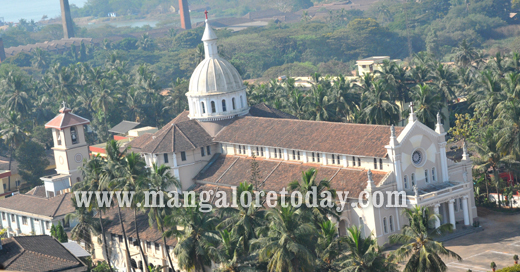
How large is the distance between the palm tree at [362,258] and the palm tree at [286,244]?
2746mm

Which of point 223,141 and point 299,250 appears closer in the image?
point 299,250

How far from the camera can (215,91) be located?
82125 millimetres

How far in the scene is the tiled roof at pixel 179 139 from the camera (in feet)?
255

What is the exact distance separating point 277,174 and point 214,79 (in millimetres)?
14694

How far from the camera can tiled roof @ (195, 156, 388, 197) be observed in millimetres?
67562

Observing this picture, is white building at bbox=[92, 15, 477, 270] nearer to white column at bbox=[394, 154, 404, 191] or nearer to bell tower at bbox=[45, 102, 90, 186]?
white column at bbox=[394, 154, 404, 191]

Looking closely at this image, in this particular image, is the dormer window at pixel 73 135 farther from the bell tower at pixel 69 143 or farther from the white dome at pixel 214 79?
the white dome at pixel 214 79

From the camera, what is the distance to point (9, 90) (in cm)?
12581

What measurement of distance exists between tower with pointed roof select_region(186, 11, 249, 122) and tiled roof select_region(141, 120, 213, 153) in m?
2.21

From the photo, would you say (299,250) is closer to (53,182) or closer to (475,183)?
(475,183)

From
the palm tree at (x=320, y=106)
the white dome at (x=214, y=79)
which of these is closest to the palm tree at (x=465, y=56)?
the palm tree at (x=320, y=106)

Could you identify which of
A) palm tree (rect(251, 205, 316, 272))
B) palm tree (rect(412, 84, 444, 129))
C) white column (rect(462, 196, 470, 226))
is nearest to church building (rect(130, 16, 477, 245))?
white column (rect(462, 196, 470, 226))

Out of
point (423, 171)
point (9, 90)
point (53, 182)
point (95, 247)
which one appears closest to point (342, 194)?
point (423, 171)

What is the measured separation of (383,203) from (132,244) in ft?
77.4
